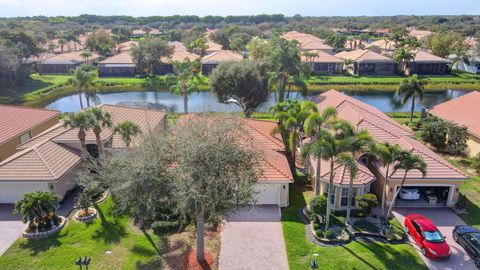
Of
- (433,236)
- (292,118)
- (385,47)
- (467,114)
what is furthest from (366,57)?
(433,236)

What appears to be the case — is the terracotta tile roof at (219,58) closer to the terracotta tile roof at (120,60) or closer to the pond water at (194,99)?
the pond water at (194,99)

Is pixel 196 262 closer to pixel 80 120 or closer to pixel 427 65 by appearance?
pixel 80 120

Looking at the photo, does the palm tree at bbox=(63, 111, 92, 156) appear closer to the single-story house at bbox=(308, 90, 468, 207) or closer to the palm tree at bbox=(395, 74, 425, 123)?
the single-story house at bbox=(308, 90, 468, 207)

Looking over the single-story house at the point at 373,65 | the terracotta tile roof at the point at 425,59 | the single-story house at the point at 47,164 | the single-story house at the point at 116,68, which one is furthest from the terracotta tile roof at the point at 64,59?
the terracotta tile roof at the point at 425,59

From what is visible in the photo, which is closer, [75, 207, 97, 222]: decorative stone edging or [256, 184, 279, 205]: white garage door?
[75, 207, 97, 222]: decorative stone edging

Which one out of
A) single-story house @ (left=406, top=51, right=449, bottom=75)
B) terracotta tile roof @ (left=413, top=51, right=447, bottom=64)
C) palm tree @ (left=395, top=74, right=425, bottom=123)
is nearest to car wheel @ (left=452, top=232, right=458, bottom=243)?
palm tree @ (left=395, top=74, right=425, bottom=123)

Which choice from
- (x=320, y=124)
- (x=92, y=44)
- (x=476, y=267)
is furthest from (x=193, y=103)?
→ (x=92, y=44)
